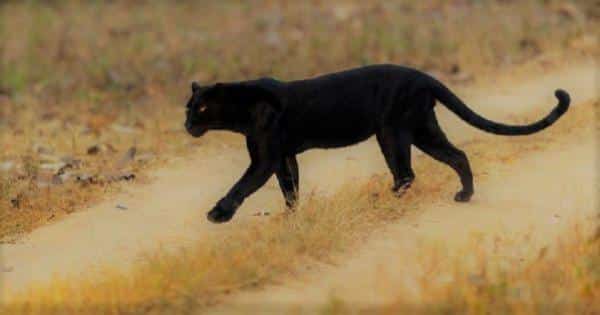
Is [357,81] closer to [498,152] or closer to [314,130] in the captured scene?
[314,130]

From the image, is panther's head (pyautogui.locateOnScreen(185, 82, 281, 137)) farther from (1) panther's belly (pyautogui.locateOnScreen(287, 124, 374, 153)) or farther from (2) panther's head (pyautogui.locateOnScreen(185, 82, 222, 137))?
(1) panther's belly (pyautogui.locateOnScreen(287, 124, 374, 153))

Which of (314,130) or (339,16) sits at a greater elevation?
(339,16)

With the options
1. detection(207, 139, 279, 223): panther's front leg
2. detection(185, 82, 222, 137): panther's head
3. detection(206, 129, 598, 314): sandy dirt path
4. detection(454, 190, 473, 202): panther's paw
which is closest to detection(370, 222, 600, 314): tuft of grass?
detection(206, 129, 598, 314): sandy dirt path

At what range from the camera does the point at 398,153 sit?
7758mm

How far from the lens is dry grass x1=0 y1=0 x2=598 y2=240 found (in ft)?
35.7

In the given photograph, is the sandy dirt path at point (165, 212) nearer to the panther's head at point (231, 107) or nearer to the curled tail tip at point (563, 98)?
the panther's head at point (231, 107)

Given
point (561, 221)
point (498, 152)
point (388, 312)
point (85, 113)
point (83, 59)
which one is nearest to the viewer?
point (388, 312)

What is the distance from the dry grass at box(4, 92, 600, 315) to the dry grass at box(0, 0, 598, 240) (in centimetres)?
229

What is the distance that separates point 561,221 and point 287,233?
5.91ft

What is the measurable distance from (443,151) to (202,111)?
5.56 ft

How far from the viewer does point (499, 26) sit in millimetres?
14859

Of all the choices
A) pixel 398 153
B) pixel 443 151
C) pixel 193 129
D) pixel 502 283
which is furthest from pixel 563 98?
pixel 193 129

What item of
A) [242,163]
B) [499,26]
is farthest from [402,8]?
[242,163]

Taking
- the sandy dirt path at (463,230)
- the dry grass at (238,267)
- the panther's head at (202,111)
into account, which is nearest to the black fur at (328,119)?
the panther's head at (202,111)
